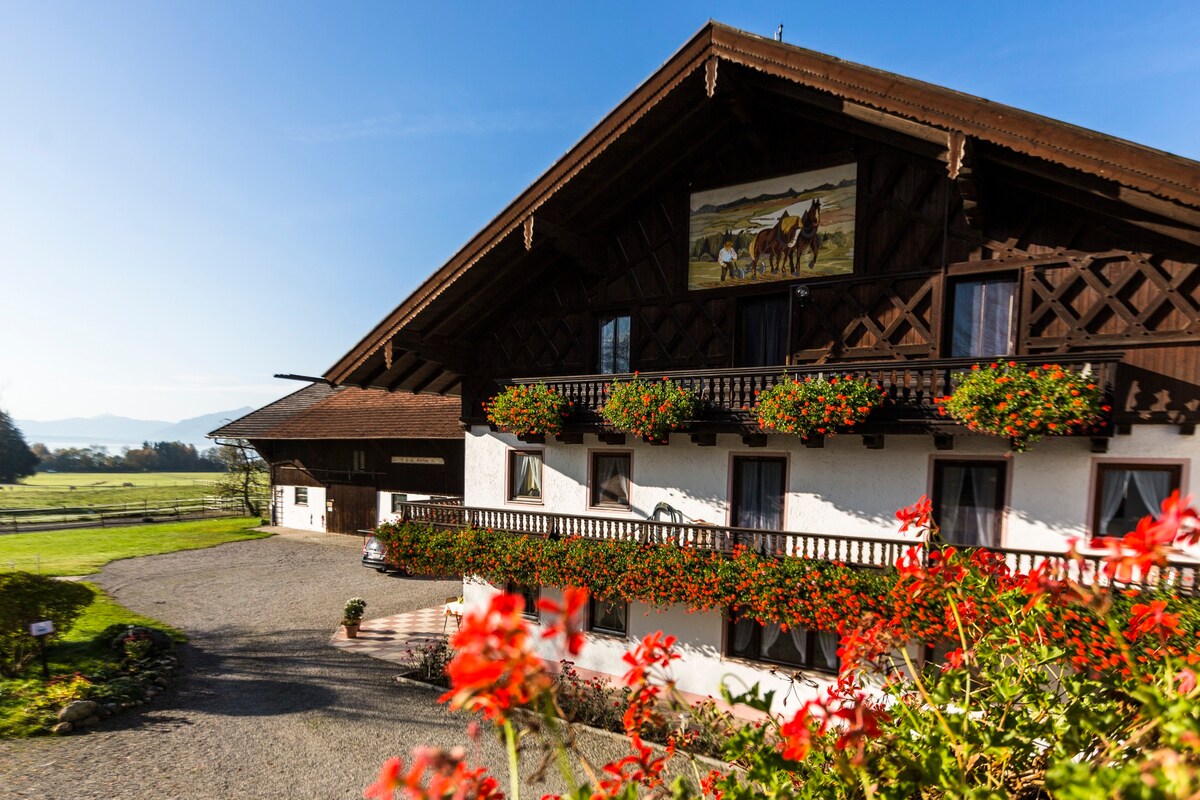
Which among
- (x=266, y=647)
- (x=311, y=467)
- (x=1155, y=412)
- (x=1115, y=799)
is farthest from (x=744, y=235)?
(x=311, y=467)

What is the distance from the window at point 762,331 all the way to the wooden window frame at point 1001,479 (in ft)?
12.2

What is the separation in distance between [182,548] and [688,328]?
3251cm

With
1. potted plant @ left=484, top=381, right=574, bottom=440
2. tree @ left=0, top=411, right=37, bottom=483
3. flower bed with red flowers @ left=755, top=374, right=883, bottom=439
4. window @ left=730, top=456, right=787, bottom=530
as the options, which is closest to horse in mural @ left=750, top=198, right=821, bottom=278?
flower bed with red flowers @ left=755, top=374, right=883, bottom=439

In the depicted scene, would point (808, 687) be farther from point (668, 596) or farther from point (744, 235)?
point (744, 235)

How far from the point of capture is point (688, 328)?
1401 centimetres

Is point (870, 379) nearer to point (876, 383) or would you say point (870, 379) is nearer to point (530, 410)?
point (876, 383)

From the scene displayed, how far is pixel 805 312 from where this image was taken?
41.9ft

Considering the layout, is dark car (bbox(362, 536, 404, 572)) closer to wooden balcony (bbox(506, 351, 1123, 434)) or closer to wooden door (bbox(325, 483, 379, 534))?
wooden door (bbox(325, 483, 379, 534))

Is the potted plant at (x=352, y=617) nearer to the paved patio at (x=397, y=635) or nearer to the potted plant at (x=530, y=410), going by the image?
the paved patio at (x=397, y=635)

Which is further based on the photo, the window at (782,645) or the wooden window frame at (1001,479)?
the window at (782,645)

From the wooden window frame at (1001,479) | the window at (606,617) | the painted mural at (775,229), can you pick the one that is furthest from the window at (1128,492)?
the window at (606,617)

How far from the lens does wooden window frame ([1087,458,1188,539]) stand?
9.41 metres

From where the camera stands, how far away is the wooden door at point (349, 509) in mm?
32875

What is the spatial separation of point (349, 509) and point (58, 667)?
20.1m
